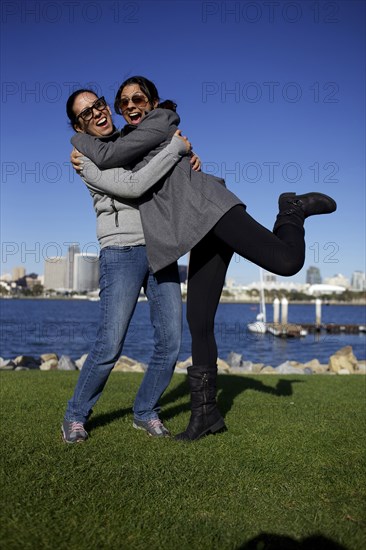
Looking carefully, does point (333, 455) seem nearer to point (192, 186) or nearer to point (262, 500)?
point (262, 500)

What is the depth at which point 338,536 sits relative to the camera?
6.76 ft

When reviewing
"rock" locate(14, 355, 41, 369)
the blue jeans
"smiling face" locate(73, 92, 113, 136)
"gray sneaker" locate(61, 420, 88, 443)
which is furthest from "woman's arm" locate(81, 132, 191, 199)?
"rock" locate(14, 355, 41, 369)

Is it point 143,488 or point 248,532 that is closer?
point 248,532

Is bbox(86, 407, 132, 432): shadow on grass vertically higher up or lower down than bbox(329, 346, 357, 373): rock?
higher up

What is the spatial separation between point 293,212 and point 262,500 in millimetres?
1664

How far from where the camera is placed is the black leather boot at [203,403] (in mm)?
3494

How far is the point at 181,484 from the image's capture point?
258 cm

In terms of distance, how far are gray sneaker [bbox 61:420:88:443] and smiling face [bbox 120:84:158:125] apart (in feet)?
5.94

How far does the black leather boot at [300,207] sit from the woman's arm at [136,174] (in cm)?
66

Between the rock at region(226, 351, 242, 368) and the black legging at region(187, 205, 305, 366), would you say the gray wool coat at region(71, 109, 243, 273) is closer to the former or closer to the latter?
the black legging at region(187, 205, 305, 366)

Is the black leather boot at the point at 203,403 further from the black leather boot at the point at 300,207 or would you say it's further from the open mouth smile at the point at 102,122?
the open mouth smile at the point at 102,122

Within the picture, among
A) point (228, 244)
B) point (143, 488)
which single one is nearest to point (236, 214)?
point (228, 244)

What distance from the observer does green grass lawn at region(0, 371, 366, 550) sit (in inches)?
80.7

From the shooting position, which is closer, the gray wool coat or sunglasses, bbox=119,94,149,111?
the gray wool coat
